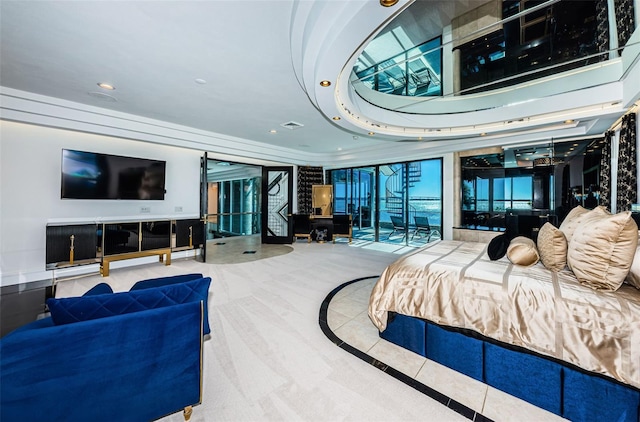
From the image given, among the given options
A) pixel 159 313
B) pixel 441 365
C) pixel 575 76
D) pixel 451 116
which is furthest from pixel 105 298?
pixel 575 76

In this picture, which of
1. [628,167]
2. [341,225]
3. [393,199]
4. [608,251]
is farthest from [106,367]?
[393,199]

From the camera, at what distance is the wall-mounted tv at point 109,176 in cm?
401

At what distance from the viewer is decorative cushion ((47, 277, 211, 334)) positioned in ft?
3.83

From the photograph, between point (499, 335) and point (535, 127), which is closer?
point (499, 335)

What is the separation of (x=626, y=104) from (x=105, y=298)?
571 centimetres

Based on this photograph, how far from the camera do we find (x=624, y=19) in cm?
283

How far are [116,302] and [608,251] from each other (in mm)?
3032

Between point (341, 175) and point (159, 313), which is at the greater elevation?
point (341, 175)

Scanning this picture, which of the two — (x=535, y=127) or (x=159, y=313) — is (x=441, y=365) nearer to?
(x=159, y=313)

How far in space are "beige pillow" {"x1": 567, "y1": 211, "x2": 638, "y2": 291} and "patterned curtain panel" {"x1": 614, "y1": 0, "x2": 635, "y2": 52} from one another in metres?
2.94

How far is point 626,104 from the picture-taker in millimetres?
3045

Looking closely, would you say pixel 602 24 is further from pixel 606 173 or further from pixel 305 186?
pixel 305 186

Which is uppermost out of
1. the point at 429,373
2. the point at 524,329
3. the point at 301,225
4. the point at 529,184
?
the point at 529,184

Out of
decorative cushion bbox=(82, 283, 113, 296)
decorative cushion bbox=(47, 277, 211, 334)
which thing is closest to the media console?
decorative cushion bbox=(82, 283, 113, 296)
